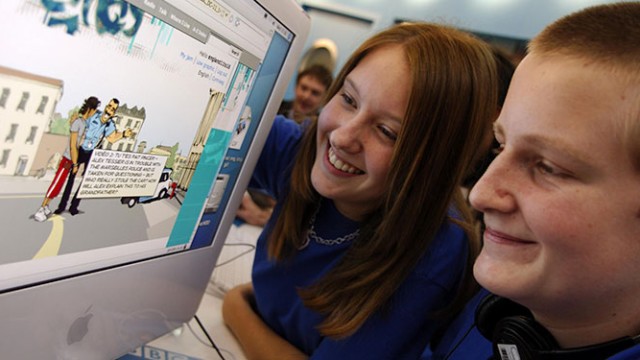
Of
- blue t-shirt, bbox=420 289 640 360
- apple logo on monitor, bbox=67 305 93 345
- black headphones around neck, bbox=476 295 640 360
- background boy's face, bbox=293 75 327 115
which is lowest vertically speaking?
apple logo on monitor, bbox=67 305 93 345

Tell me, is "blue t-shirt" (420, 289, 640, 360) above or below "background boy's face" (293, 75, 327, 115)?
below

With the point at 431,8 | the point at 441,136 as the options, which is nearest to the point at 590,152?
the point at 441,136

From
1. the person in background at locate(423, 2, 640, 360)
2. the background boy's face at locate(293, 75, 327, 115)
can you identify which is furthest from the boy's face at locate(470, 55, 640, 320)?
the background boy's face at locate(293, 75, 327, 115)

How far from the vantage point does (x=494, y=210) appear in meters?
0.56

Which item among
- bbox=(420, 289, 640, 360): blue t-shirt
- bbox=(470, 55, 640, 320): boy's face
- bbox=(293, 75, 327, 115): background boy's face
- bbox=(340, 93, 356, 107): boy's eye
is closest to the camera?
bbox=(470, 55, 640, 320): boy's face

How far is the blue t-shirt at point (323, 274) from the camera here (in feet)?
2.57

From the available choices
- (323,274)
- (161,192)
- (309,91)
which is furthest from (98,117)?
(309,91)

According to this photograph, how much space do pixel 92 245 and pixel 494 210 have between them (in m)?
0.44

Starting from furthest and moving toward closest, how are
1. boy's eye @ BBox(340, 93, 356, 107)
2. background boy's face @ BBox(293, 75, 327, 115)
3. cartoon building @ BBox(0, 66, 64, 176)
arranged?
1. background boy's face @ BBox(293, 75, 327, 115)
2. boy's eye @ BBox(340, 93, 356, 107)
3. cartoon building @ BBox(0, 66, 64, 176)

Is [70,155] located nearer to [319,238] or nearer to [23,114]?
[23,114]

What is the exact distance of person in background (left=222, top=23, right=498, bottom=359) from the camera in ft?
2.48

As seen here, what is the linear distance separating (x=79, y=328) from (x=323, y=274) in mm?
452

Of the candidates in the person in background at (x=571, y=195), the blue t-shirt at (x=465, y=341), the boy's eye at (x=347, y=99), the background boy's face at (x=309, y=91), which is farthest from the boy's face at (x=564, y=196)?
the background boy's face at (x=309, y=91)

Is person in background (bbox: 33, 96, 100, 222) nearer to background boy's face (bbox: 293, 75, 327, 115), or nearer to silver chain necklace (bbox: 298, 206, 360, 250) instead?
silver chain necklace (bbox: 298, 206, 360, 250)
